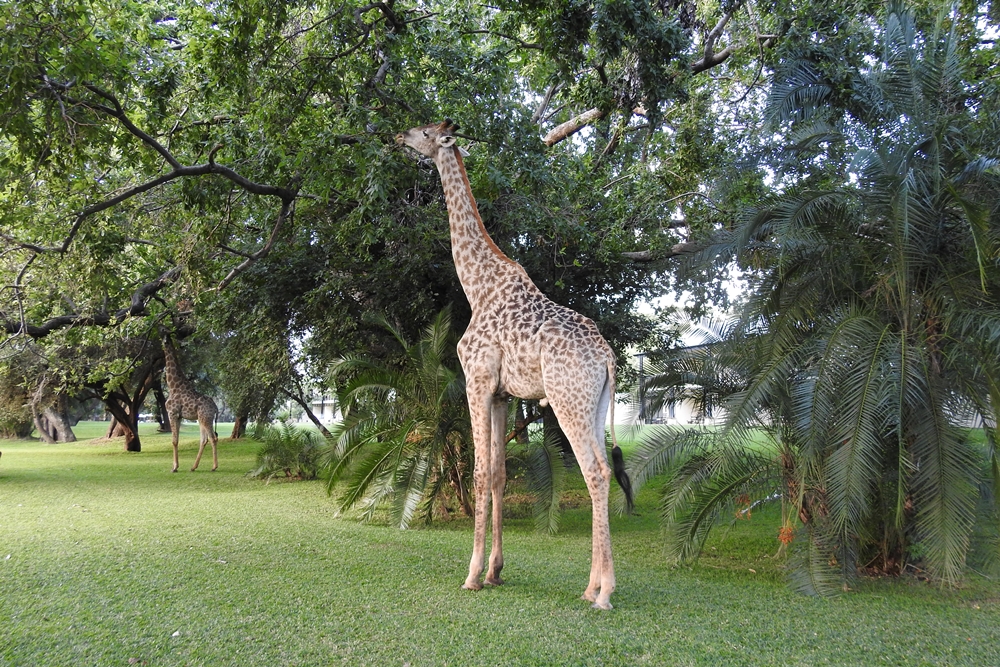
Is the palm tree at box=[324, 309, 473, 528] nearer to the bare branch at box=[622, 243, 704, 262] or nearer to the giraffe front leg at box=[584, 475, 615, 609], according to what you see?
the bare branch at box=[622, 243, 704, 262]

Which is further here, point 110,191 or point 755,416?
point 110,191

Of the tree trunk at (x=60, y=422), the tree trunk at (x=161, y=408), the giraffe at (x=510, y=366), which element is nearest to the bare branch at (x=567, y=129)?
the giraffe at (x=510, y=366)

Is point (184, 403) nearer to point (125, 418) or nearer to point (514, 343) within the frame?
point (125, 418)

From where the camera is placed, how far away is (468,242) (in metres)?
7.23

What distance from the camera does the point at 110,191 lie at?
35.0ft

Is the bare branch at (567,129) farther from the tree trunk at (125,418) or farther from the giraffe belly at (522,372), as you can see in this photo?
the tree trunk at (125,418)

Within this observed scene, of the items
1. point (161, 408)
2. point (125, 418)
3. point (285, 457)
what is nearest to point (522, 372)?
point (285, 457)

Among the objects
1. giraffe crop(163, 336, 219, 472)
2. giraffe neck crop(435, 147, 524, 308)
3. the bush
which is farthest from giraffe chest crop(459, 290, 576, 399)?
giraffe crop(163, 336, 219, 472)

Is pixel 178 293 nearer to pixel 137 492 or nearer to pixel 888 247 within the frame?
pixel 137 492

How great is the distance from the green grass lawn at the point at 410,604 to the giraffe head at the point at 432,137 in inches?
166

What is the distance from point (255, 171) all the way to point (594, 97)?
449 centimetres

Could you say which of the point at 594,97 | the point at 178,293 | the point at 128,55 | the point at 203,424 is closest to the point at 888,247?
the point at 594,97

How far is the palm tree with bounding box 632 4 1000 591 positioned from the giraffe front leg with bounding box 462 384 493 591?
2070 mm

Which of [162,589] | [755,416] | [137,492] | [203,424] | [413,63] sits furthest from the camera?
[203,424]
